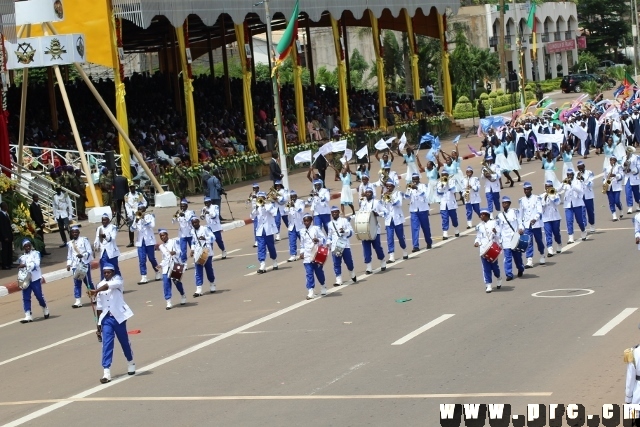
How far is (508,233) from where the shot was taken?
22.5 m

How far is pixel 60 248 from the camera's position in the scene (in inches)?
1308

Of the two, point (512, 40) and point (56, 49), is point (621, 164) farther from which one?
point (512, 40)

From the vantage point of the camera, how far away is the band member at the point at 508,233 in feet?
73.8

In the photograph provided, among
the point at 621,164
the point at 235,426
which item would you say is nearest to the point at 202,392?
the point at 235,426

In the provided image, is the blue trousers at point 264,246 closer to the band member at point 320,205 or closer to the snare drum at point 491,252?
the band member at point 320,205

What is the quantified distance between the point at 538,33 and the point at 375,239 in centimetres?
7633

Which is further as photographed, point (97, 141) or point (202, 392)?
point (97, 141)

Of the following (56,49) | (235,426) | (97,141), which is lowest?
(235,426)

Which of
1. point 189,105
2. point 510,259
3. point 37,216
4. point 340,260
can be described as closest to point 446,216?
point 340,260

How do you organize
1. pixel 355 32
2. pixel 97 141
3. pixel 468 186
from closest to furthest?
pixel 468 186, pixel 97 141, pixel 355 32

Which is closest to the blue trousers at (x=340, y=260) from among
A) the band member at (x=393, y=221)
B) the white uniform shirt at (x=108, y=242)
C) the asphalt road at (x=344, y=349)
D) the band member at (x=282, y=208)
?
the asphalt road at (x=344, y=349)

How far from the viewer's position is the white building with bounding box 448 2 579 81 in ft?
298

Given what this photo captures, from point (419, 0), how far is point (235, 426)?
4408cm

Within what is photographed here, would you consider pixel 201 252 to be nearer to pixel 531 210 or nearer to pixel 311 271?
pixel 311 271
